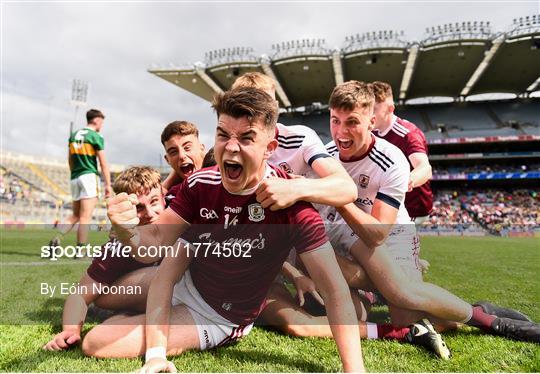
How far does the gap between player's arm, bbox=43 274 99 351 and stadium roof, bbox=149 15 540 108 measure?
25.8 metres

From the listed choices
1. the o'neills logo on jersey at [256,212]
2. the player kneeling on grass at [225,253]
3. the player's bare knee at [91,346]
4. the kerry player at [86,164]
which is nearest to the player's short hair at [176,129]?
the player kneeling on grass at [225,253]

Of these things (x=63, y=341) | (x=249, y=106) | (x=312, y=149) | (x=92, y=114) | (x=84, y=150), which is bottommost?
(x=63, y=341)

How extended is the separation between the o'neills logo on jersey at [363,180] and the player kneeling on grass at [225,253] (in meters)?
0.95

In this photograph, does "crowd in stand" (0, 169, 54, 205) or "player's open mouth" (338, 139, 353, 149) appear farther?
"crowd in stand" (0, 169, 54, 205)

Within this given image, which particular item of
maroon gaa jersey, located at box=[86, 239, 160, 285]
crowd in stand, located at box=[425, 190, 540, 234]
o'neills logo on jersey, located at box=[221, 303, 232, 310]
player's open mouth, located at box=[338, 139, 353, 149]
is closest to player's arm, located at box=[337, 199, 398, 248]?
player's open mouth, located at box=[338, 139, 353, 149]

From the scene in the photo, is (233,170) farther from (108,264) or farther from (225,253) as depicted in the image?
(108,264)

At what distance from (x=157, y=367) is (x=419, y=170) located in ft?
8.50

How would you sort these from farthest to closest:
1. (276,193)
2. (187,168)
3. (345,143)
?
(187,168) < (345,143) < (276,193)

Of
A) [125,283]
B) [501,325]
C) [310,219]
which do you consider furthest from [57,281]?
[501,325]

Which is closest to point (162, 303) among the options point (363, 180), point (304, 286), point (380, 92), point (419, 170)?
point (304, 286)

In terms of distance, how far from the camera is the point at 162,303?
2.06 metres

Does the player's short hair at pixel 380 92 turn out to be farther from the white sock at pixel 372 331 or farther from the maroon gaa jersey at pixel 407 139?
the white sock at pixel 372 331

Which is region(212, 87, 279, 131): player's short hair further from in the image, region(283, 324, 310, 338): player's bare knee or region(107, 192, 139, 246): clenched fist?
region(283, 324, 310, 338): player's bare knee

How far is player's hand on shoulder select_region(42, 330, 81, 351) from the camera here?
2.22 metres
